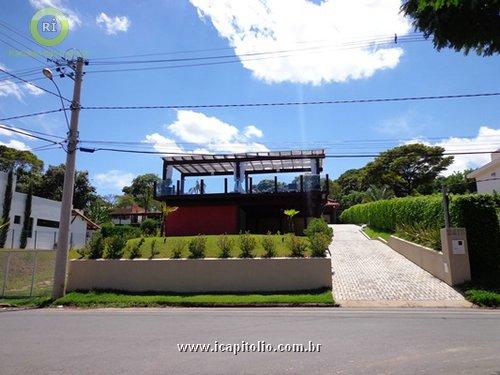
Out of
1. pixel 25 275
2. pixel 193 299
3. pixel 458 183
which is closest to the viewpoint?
pixel 193 299

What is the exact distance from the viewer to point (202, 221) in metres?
27.9

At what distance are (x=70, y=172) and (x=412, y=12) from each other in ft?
46.5

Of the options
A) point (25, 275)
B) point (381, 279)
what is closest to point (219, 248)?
point (381, 279)

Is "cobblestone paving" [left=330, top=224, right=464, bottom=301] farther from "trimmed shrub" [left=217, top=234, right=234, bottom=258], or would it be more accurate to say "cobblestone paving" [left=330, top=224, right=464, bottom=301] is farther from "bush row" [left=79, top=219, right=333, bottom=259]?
"trimmed shrub" [left=217, top=234, right=234, bottom=258]

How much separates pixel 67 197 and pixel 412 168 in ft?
141

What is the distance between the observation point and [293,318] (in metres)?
10.4

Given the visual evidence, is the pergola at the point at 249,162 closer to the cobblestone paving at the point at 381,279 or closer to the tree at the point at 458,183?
the cobblestone paving at the point at 381,279

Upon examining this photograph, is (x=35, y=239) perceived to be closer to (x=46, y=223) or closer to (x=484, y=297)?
(x=46, y=223)

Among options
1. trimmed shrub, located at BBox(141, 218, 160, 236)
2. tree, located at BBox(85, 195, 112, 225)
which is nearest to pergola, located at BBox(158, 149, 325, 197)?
trimmed shrub, located at BBox(141, 218, 160, 236)

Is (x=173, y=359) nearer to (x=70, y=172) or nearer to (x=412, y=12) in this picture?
(x=412, y=12)

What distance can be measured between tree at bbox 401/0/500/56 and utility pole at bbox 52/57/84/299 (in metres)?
13.8

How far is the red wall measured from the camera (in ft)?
90.5

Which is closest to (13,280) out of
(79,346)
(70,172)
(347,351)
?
(70,172)

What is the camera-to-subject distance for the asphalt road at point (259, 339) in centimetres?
569
